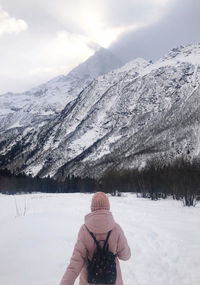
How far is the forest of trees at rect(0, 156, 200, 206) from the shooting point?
42.4 metres

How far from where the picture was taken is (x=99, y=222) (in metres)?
4.89

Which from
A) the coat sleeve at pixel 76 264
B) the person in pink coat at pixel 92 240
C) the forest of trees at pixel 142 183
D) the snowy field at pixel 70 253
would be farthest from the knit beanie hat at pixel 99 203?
the forest of trees at pixel 142 183

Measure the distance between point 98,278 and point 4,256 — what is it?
263 inches

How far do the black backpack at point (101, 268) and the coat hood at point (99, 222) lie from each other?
0.22 m

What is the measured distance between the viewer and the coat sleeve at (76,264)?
470cm

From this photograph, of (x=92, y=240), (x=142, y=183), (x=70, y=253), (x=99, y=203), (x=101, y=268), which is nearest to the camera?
(x=101, y=268)

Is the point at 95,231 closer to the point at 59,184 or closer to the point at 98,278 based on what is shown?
the point at 98,278

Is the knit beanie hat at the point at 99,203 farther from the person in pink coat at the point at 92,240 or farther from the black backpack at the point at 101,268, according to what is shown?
the black backpack at the point at 101,268

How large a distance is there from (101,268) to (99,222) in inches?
25.5

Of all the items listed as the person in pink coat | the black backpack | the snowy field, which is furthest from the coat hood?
the snowy field

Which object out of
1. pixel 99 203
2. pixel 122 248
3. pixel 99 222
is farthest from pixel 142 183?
pixel 99 222

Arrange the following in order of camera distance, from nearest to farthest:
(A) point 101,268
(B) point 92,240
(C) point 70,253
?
(A) point 101,268, (B) point 92,240, (C) point 70,253

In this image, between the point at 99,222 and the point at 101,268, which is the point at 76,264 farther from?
the point at 99,222

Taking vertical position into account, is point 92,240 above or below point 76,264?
above
